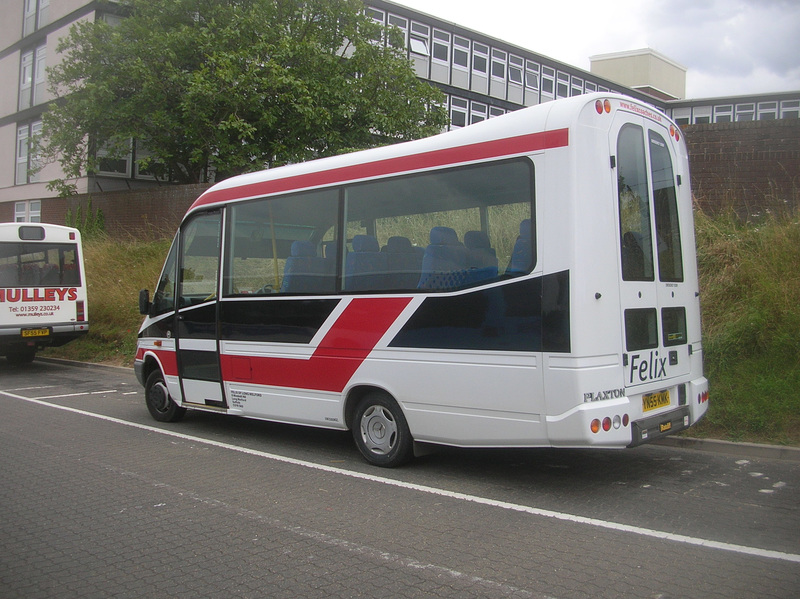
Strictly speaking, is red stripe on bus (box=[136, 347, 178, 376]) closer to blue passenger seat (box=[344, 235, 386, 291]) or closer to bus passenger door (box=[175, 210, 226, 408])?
bus passenger door (box=[175, 210, 226, 408])

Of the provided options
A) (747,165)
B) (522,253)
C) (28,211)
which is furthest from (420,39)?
(522,253)

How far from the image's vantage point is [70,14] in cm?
2884

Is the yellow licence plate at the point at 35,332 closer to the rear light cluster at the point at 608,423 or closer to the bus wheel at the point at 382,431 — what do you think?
the bus wheel at the point at 382,431

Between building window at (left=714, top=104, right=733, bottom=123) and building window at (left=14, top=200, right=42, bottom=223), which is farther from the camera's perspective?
building window at (left=714, top=104, right=733, bottom=123)

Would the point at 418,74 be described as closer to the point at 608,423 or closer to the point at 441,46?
the point at 441,46

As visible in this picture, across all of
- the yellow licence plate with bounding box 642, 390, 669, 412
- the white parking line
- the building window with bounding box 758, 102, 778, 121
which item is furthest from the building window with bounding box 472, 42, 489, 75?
the yellow licence plate with bounding box 642, 390, 669, 412

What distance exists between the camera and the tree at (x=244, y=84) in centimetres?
1900

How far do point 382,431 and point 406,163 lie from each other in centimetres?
247

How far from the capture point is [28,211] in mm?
32094

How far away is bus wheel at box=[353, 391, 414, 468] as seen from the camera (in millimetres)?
6496

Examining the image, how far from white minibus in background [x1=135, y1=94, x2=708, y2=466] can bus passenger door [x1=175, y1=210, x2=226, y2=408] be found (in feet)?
0.90

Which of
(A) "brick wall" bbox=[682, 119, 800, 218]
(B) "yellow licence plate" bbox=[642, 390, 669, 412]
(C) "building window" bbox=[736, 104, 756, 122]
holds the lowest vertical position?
(B) "yellow licence plate" bbox=[642, 390, 669, 412]

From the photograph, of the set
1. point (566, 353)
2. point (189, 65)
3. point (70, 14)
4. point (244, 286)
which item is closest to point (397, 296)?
point (566, 353)

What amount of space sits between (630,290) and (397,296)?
1.99 m
